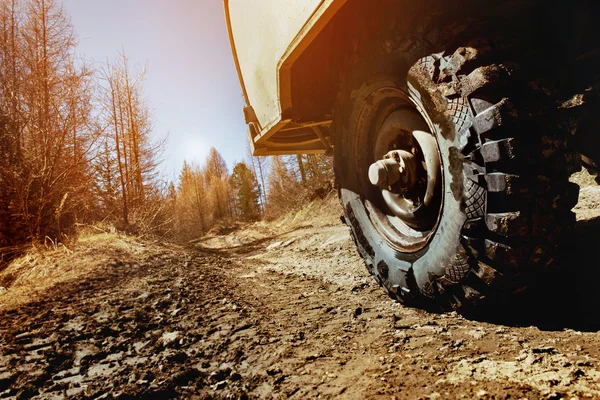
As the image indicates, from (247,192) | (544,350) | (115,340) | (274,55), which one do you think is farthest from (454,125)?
(247,192)

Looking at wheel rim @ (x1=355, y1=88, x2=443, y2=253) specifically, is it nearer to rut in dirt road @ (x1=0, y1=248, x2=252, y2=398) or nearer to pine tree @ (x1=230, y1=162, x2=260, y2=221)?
rut in dirt road @ (x1=0, y1=248, x2=252, y2=398)

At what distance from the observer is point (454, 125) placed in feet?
3.62

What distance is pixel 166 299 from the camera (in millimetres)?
2244

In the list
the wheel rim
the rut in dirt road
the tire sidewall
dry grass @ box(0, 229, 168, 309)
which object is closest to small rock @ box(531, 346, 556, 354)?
the tire sidewall

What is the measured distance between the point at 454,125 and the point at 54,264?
4843mm

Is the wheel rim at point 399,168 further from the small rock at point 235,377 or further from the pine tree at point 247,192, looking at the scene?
the pine tree at point 247,192

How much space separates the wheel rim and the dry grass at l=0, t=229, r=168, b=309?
284 centimetres

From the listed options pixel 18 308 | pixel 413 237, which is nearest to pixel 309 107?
pixel 413 237

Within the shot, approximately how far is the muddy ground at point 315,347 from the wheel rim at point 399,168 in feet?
1.40

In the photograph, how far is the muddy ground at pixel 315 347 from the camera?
2.86 ft

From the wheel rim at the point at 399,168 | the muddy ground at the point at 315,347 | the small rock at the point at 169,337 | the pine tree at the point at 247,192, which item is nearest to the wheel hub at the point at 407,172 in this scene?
the wheel rim at the point at 399,168

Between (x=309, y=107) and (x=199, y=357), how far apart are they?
165cm

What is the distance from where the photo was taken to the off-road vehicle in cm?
100

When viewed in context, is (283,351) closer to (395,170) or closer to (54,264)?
(395,170)
